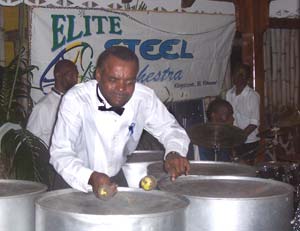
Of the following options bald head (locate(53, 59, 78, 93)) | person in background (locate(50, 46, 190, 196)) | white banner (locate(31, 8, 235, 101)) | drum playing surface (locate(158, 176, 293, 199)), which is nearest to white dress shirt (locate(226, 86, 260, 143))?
white banner (locate(31, 8, 235, 101))

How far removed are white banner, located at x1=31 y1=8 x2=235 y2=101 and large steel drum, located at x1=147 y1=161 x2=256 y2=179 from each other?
1.92m

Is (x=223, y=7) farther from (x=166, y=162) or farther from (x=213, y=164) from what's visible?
(x=166, y=162)

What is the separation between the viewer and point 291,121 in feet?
15.4

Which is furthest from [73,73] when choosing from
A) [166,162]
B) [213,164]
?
[166,162]

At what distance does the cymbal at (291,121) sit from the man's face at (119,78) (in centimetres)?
272

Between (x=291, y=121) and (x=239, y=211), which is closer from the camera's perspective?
(x=239, y=211)

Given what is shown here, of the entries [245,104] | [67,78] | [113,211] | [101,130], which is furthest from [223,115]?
[113,211]

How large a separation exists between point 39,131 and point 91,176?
2.05 m

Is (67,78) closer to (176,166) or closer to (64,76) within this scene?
(64,76)

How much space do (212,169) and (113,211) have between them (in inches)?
34.7

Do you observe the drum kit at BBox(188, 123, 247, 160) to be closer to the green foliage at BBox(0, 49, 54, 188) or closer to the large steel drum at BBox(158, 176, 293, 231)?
the green foliage at BBox(0, 49, 54, 188)

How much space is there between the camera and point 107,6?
4656 mm

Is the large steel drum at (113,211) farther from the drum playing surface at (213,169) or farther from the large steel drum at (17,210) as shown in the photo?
the drum playing surface at (213,169)

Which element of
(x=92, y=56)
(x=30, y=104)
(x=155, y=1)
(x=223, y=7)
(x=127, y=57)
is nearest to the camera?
(x=127, y=57)
